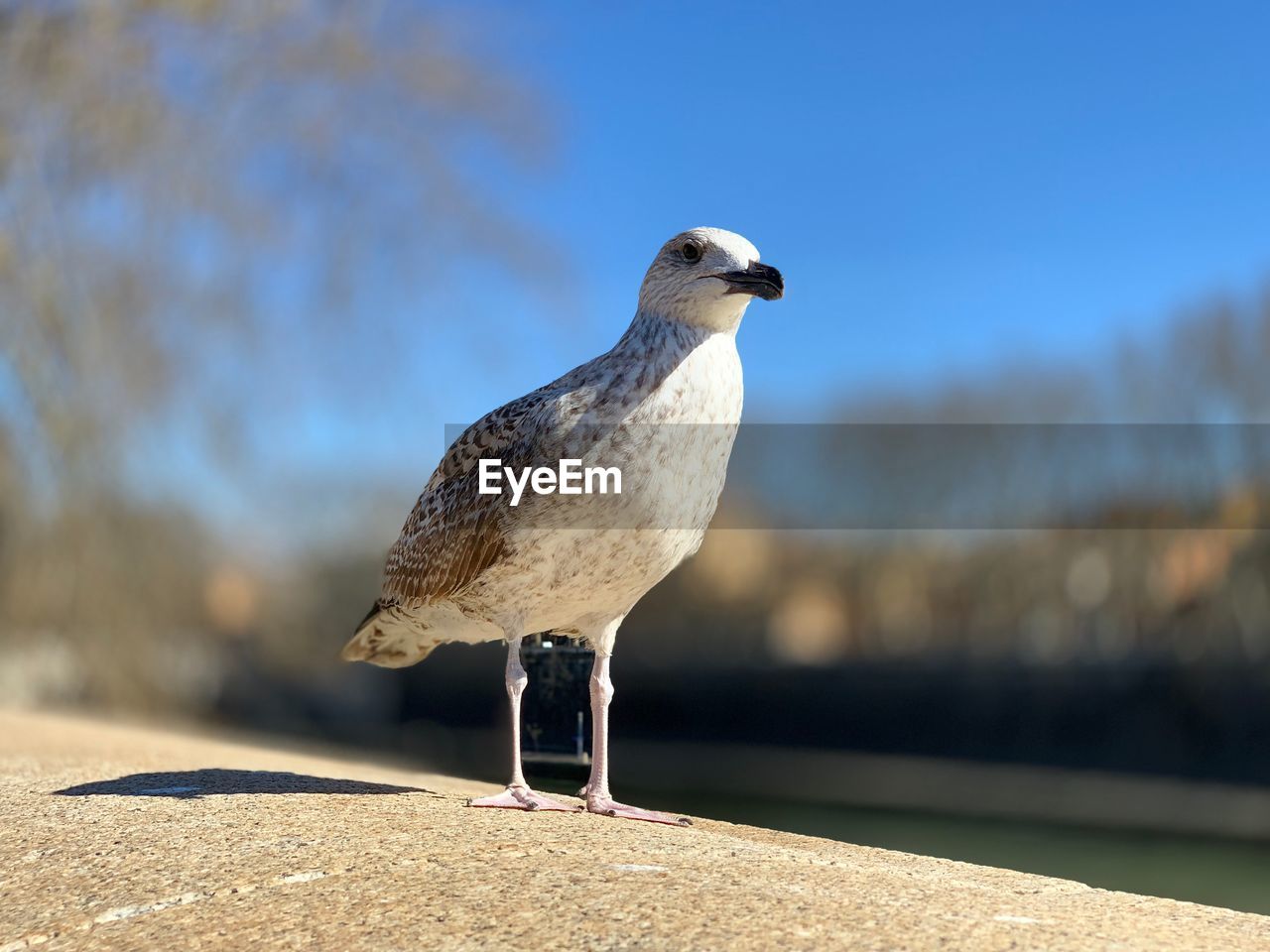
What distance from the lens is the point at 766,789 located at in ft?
65.8

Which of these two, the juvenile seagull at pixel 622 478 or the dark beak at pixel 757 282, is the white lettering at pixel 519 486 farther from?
the dark beak at pixel 757 282

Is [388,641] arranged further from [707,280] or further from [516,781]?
[707,280]

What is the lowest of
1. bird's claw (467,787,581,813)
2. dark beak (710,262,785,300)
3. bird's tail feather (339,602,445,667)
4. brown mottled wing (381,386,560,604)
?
bird's claw (467,787,581,813)

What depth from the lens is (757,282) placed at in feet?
16.9

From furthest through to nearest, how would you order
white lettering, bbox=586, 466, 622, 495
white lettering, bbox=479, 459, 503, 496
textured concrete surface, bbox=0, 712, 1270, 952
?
white lettering, bbox=479, 459, 503, 496 → white lettering, bbox=586, 466, 622, 495 → textured concrete surface, bbox=0, 712, 1270, 952

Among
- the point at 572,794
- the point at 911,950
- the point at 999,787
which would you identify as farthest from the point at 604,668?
the point at 999,787

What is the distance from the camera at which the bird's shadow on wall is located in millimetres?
5910

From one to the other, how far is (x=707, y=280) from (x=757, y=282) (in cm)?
25

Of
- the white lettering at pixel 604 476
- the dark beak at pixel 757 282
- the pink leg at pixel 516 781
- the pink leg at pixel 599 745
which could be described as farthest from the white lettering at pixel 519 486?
the dark beak at pixel 757 282

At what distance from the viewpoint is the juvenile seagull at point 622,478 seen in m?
5.12

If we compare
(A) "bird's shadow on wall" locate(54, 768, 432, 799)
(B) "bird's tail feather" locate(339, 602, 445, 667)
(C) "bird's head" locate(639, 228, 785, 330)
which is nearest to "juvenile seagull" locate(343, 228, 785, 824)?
(C) "bird's head" locate(639, 228, 785, 330)

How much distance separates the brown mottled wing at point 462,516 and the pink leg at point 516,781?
1.52ft

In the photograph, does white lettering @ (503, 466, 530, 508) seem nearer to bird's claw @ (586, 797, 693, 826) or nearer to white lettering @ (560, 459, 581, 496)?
white lettering @ (560, 459, 581, 496)

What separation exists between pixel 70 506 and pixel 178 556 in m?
1.53
